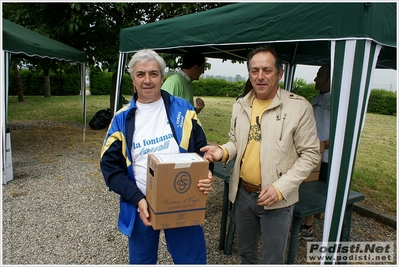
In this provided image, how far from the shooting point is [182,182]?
1.53 meters

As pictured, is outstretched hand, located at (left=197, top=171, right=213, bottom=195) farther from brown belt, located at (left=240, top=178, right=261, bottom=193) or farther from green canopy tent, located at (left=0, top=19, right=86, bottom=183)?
green canopy tent, located at (left=0, top=19, right=86, bottom=183)

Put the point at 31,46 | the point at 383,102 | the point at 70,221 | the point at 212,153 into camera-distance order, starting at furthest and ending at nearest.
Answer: the point at 383,102 < the point at 31,46 < the point at 70,221 < the point at 212,153

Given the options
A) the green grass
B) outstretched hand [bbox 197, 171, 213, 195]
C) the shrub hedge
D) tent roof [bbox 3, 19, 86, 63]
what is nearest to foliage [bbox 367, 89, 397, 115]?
the shrub hedge

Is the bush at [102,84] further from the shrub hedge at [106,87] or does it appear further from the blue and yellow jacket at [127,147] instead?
the blue and yellow jacket at [127,147]

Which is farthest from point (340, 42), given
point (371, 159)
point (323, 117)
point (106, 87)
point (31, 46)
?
point (106, 87)

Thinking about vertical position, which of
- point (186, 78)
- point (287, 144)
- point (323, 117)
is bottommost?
point (287, 144)

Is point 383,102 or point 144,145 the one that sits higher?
point 383,102

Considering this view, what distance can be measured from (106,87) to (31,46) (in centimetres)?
1901

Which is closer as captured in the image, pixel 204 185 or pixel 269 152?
pixel 204 185

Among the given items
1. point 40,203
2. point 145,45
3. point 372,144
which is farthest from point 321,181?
point 372,144

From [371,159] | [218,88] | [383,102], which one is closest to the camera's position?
[371,159]

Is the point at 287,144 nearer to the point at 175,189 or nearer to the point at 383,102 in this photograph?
the point at 175,189

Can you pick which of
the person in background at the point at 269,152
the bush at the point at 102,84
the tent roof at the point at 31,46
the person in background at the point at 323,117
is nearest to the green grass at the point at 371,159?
the person in background at the point at 323,117

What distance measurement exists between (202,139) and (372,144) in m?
8.50
